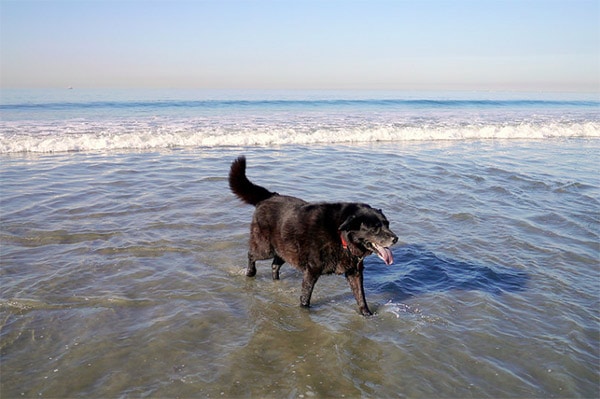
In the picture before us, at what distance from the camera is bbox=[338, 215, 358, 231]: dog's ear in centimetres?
430

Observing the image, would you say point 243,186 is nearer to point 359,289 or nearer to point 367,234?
point 367,234

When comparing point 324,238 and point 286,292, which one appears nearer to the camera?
point 324,238

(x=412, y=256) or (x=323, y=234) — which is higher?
(x=323, y=234)

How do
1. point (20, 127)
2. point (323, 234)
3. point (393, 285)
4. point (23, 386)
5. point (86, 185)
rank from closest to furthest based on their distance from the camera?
1. point (23, 386)
2. point (323, 234)
3. point (393, 285)
4. point (86, 185)
5. point (20, 127)

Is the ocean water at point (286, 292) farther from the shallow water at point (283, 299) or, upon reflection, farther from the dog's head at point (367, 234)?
the dog's head at point (367, 234)

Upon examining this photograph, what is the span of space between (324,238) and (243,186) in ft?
4.58

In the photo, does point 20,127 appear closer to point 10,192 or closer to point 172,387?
point 10,192

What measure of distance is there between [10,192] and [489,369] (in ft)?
30.2

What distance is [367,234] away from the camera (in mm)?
4305

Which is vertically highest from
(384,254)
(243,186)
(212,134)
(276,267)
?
(212,134)

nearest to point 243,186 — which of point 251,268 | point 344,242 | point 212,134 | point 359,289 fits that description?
point 251,268

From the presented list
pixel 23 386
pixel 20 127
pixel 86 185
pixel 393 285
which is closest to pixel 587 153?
pixel 393 285

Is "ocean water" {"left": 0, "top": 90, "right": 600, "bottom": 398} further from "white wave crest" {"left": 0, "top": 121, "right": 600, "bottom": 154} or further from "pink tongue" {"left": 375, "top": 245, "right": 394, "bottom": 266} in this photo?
"white wave crest" {"left": 0, "top": 121, "right": 600, "bottom": 154}

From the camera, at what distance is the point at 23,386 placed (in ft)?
10.5
